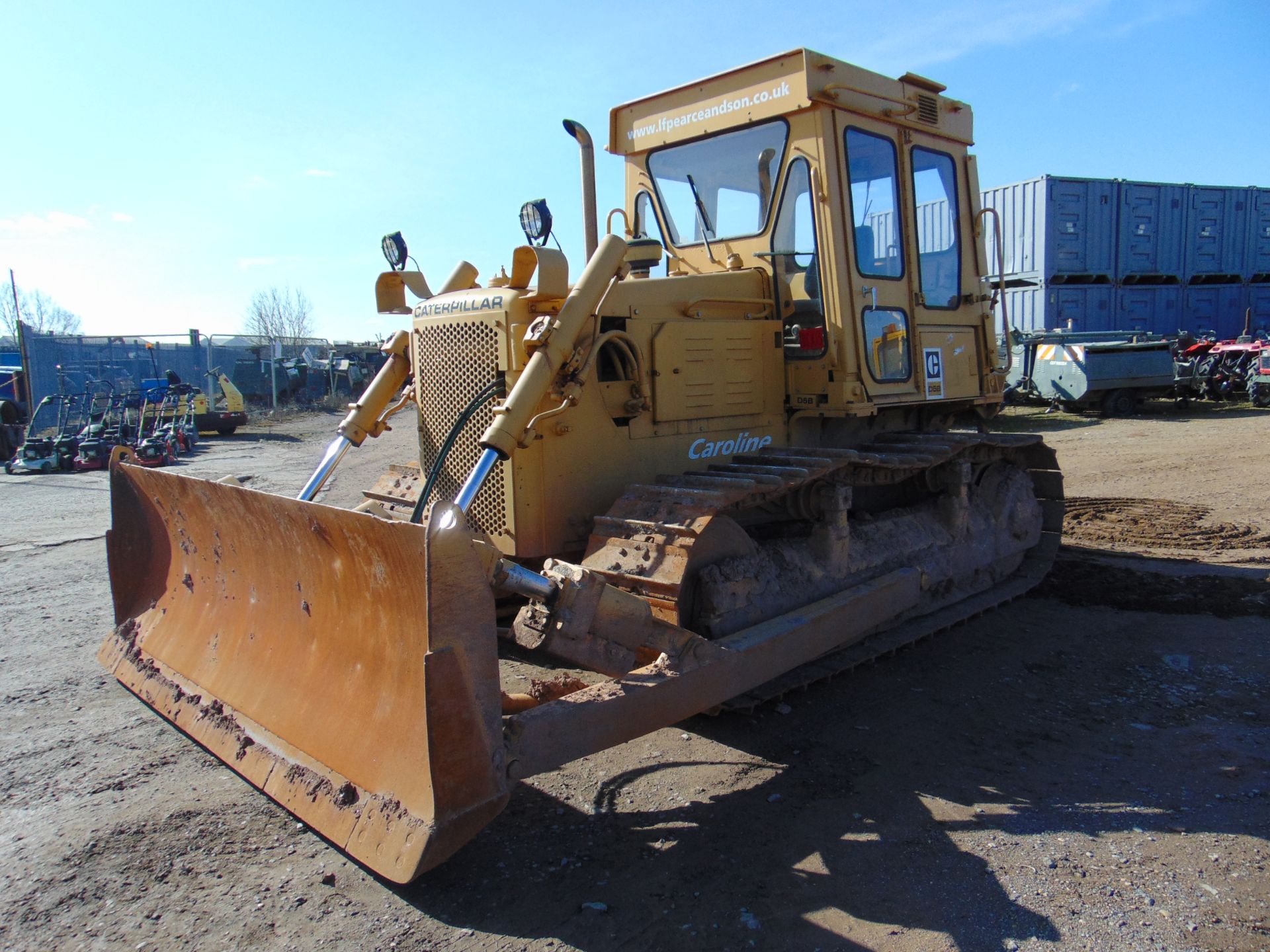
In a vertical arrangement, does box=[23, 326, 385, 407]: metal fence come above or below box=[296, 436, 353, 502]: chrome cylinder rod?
above

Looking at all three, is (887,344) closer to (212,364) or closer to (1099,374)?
(1099,374)

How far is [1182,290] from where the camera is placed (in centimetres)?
2272

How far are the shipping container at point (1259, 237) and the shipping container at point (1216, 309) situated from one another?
0.53 metres

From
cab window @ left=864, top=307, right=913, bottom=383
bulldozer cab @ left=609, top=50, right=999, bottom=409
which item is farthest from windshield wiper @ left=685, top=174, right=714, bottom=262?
cab window @ left=864, top=307, right=913, bottom=383

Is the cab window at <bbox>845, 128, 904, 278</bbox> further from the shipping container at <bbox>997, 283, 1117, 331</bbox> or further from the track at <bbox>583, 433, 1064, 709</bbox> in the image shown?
the shipping container at <bbox>997, 283, 1117, 331</bbox>

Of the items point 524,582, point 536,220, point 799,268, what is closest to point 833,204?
point 799,268

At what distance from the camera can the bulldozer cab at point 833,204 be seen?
514cm

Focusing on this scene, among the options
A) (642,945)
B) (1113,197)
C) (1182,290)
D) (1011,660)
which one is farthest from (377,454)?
(1182,290)

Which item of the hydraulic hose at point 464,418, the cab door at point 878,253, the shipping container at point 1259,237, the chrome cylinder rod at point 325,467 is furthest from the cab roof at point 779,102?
the shipping container at point 1259,237

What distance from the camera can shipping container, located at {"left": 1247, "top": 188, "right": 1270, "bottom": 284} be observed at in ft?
74.5

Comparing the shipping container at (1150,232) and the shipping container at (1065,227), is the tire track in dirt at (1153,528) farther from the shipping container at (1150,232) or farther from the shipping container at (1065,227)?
the shipping container at (1150,232)

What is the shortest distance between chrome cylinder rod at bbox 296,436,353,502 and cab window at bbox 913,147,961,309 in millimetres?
3636

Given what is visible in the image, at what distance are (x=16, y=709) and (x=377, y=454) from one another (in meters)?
12.5

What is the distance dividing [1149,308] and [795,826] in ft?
75.4
